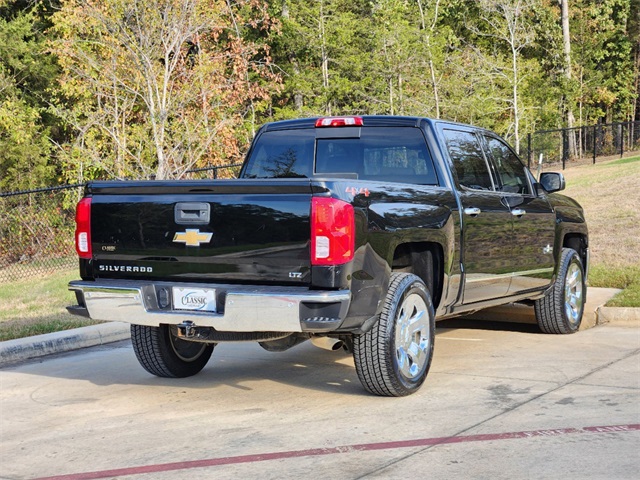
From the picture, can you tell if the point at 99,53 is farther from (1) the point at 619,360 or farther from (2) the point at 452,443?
(2) the point at 452,443

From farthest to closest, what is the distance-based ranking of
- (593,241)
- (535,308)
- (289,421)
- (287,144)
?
(593,241), (535,308), (287,144), (289,421)

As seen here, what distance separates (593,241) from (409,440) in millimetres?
10979

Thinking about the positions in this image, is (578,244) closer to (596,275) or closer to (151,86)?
(596,275)

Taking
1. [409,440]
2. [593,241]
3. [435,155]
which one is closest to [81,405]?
[409,440]

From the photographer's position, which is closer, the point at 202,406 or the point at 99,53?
the point at 202,406

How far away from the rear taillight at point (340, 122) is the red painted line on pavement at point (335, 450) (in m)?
3.08

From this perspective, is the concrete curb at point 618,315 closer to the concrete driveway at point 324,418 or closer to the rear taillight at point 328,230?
the concrete driveway at point 324,418

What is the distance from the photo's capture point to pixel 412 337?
6.62 meters

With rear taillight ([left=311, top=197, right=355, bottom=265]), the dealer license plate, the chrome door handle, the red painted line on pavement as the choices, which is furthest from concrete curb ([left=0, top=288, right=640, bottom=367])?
rear taillight ([left=311, top=197, right=355, bottom=265])

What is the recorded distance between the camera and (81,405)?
21.9 feet

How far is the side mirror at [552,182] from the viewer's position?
29.0 ft

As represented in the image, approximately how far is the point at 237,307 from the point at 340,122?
237 centimetres

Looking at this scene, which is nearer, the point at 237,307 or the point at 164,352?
the point at 237,307

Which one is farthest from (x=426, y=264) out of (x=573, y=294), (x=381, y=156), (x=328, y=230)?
(x=573, y=294)
